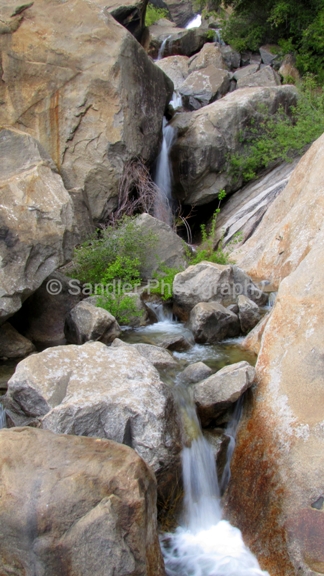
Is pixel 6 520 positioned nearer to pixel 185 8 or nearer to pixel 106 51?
pixel 106 51

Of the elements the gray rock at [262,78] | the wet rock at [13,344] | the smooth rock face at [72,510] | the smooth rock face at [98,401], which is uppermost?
the gray rock at [262,78]

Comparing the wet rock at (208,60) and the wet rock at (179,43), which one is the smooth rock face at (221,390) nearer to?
the wet rock at (208,60)

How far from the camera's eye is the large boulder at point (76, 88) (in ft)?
36.5

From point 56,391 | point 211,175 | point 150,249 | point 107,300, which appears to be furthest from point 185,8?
point 56,391

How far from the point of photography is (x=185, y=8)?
28.7m

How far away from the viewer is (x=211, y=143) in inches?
558

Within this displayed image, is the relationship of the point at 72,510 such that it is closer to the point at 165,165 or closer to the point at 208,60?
the point at 165,165

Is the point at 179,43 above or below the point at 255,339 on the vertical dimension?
above

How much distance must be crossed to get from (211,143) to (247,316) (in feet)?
26.1

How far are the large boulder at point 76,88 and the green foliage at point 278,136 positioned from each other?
402cm

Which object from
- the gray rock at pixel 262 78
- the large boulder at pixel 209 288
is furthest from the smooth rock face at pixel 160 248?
the gray rock at pixel 262 78

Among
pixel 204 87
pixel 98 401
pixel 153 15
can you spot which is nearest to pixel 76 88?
pixel 204 87

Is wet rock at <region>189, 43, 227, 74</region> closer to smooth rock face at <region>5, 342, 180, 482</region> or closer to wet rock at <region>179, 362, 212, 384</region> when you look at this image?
wet rock at <region>179, 362, 212, 384</region>

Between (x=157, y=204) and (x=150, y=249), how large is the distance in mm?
2792
